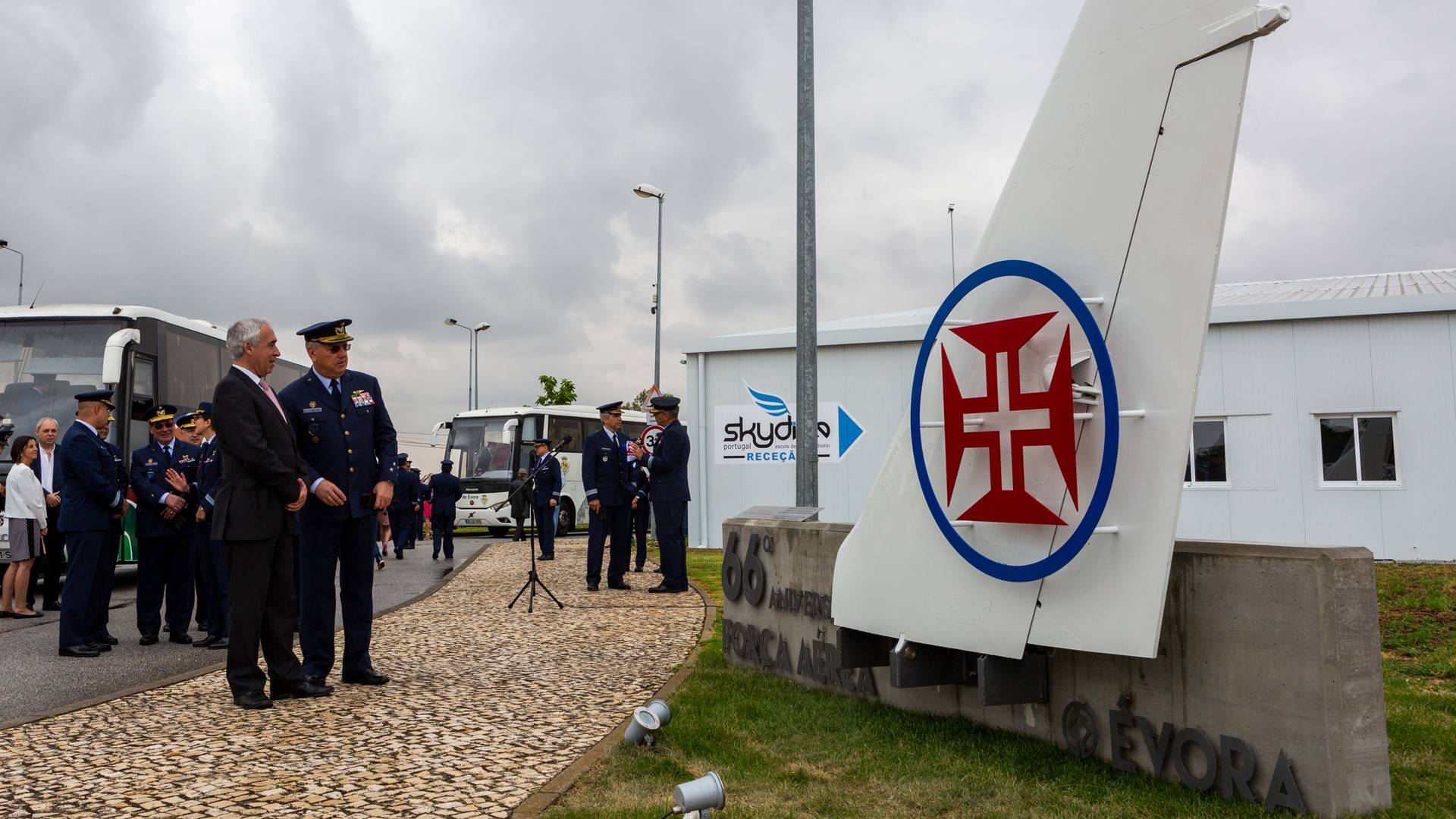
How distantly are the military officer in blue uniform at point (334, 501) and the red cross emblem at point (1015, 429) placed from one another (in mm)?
3823

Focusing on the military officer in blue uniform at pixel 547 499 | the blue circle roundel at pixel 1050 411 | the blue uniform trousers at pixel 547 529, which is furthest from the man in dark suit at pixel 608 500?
the blue circle roundel at pixel 1050 411

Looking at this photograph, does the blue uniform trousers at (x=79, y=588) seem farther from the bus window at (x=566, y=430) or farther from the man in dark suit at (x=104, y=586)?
the bus window at (x=566, y=430)

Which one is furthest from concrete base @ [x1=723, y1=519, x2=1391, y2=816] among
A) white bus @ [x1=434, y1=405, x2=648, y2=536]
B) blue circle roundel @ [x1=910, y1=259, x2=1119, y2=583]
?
white bus @ [x1=434, y1=405, x2=648, y2=536]

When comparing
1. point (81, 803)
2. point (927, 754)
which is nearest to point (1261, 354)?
point (927, 754)

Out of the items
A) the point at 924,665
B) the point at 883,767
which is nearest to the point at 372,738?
the point at 883,767

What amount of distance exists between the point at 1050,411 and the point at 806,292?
5.55 meters

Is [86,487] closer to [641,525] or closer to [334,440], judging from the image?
[334,440]

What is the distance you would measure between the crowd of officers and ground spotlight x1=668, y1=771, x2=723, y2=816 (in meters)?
3.47

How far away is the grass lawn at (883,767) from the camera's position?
11.6 feet

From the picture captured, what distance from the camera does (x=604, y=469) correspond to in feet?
39.1

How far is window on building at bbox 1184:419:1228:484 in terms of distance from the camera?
49.5 ft

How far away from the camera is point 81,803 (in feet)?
13.0

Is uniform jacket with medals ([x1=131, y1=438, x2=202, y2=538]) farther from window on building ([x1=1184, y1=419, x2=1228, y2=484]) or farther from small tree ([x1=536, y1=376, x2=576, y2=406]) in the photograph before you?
small tree ([x1=536, y1=376, x2=576, y2=406])

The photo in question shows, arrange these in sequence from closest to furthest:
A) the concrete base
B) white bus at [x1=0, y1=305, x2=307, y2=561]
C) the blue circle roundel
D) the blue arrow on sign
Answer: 1. the concrete base
2. the blue circle roundel
3. white bus at [x1=0, y1=305, x2=307, y2=561]
4. the blue arrow on sign
